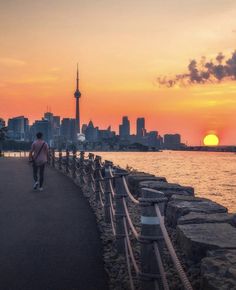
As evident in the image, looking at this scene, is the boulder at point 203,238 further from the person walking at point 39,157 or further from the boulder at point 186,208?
the person walking at point 39,157

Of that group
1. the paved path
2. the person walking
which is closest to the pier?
the paved path

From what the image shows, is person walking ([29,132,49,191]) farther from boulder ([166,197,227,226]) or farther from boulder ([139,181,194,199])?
A: boulder ([166,197,227,226])

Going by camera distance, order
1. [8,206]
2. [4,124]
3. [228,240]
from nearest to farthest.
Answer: [228,240], [8,206], [4,124]

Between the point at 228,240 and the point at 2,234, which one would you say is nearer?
the point at 228,240

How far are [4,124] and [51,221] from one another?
306 ft

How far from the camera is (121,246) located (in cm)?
777

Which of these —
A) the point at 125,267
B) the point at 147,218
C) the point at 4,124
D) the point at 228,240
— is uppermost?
the point at 4,124

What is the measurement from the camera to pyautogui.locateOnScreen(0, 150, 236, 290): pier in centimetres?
486

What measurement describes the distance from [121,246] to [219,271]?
301cm

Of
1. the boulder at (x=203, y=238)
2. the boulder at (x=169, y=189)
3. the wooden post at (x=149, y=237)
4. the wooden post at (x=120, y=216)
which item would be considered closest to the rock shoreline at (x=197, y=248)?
the boulder at (x=203, y=238)

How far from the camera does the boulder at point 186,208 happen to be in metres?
9.81

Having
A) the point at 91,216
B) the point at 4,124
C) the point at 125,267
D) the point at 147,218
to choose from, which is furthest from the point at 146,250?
the point at 4,124

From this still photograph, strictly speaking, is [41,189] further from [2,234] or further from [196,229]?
[196,229]

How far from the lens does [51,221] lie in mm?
10383
